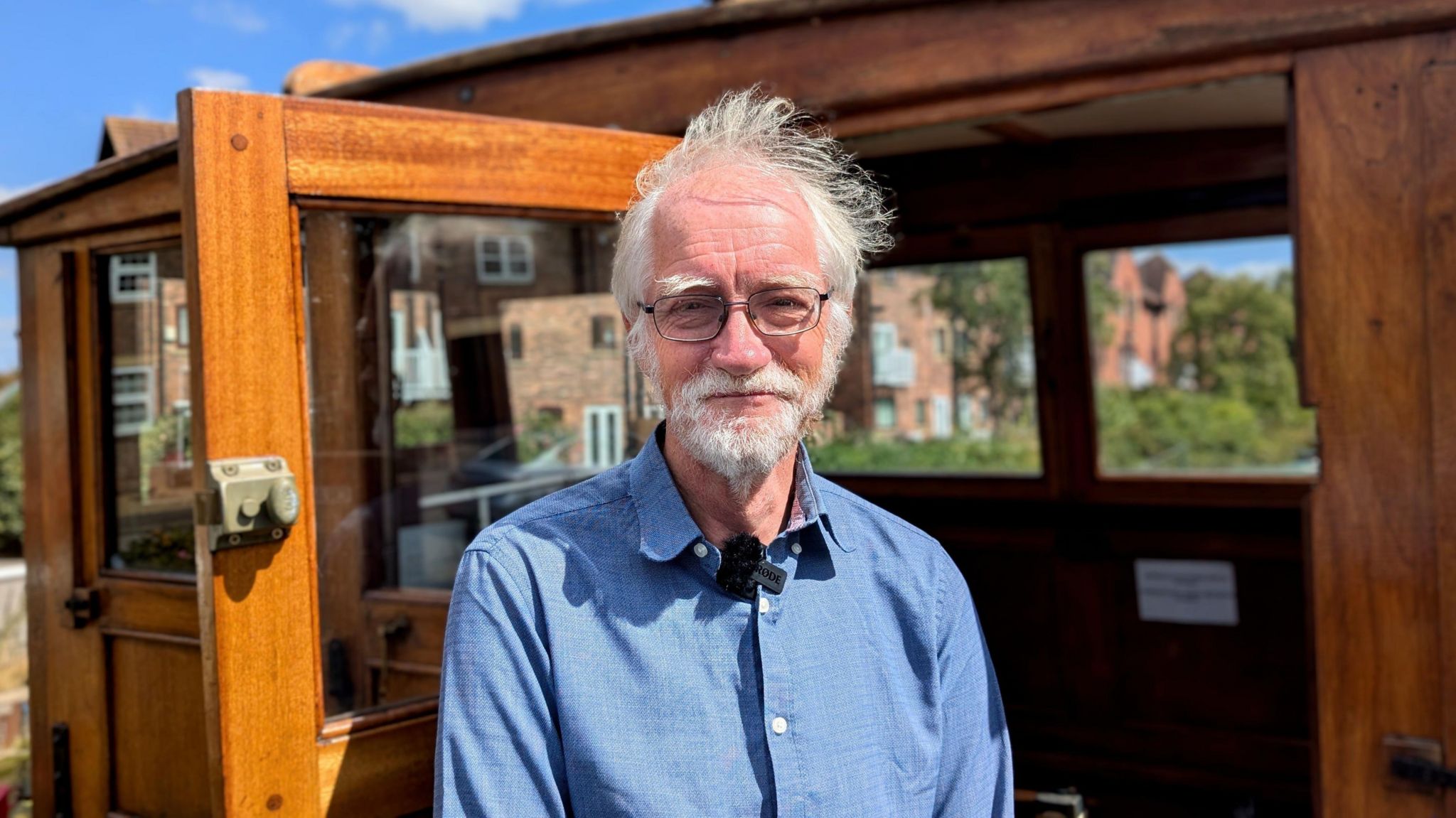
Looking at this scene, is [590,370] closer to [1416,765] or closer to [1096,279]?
[1416,765]

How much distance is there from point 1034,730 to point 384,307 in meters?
3.18

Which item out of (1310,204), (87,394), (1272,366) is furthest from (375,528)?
(1272,366)

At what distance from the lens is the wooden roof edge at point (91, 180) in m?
2.38

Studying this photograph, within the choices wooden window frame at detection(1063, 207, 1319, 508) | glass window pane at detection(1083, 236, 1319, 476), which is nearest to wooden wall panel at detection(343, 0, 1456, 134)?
wooden window frame at detection(1063, 207, 1319, 508)

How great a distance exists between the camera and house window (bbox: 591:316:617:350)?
117 inches

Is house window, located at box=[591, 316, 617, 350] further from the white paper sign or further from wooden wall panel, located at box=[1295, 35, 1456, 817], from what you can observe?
the white paper sign

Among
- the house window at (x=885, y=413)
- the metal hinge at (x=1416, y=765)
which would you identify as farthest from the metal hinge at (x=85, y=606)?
the house window at (x=885, y=413)

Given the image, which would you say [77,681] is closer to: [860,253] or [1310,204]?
[860,253]

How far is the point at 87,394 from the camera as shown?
295 cm

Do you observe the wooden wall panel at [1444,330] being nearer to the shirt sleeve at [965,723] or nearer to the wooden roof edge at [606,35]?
the shirt sleeve at [965,723]

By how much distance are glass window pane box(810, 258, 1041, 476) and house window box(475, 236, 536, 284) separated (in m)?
1.72

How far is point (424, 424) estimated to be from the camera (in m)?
3.39

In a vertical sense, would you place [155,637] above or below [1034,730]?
above

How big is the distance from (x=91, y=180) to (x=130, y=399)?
1.81 ft
